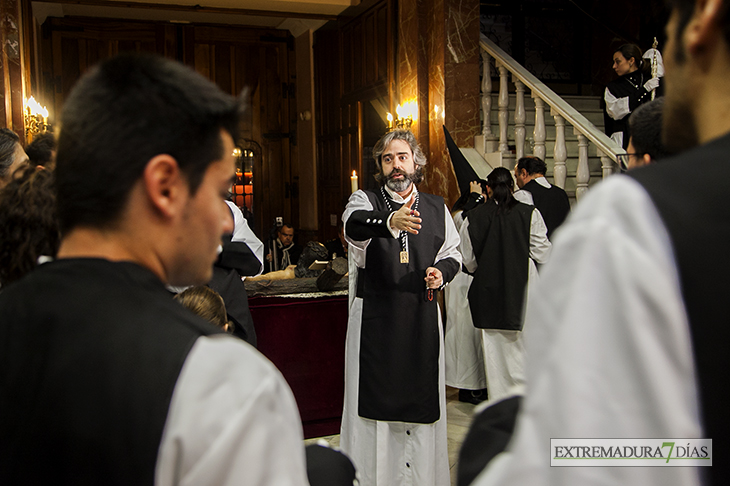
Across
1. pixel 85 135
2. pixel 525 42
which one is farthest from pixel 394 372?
pixel 525 42

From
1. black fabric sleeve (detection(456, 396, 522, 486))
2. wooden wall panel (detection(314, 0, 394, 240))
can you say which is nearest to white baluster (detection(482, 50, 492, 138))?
wooden wall panel (detection(314, 0, 394, 240))

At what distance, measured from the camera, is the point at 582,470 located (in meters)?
0.57

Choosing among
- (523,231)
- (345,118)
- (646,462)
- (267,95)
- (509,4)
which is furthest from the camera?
(267,95)

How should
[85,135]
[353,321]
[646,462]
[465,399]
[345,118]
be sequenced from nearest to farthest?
[646,462] → [85,135] → [353,321] → [465,399] → [345,118]

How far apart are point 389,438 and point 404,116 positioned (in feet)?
14.5

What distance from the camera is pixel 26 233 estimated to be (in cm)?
144

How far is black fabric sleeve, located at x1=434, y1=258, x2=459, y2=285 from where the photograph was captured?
10.8 ft

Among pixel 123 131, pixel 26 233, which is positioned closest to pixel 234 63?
pixel 26 233

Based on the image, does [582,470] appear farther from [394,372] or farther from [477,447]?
[394,372]

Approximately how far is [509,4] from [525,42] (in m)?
1.09

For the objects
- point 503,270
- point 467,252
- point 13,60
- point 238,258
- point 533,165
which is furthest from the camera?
→ point 13,60

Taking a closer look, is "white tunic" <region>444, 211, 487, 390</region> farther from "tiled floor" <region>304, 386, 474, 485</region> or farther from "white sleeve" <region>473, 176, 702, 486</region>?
"white sleeve" <region>473, 176, 702, 486</region>

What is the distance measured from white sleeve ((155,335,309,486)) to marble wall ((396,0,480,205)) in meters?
5.66

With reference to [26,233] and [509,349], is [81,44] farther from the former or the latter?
[26,233]
